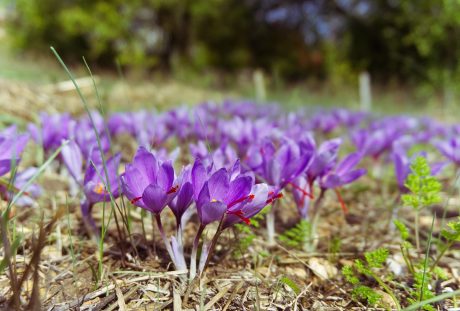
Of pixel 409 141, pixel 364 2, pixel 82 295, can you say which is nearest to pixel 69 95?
pixel 409 141

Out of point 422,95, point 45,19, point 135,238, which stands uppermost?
point 45,19

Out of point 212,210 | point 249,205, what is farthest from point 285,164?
point 212,210

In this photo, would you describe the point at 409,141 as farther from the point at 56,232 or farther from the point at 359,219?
the point at 56,232

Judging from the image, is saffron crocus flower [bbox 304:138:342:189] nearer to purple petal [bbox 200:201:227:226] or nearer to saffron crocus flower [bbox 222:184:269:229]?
saffron crocus flower [bbox 222:184:269:229]

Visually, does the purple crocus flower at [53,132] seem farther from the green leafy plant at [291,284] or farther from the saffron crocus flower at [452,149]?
the saffron crocus flower at [452,149]

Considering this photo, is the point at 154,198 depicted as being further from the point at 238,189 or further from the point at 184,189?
the point at 238,189

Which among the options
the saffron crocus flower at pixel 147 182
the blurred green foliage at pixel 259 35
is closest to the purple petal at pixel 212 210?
the saffron crocus flower at pixel 147 182
